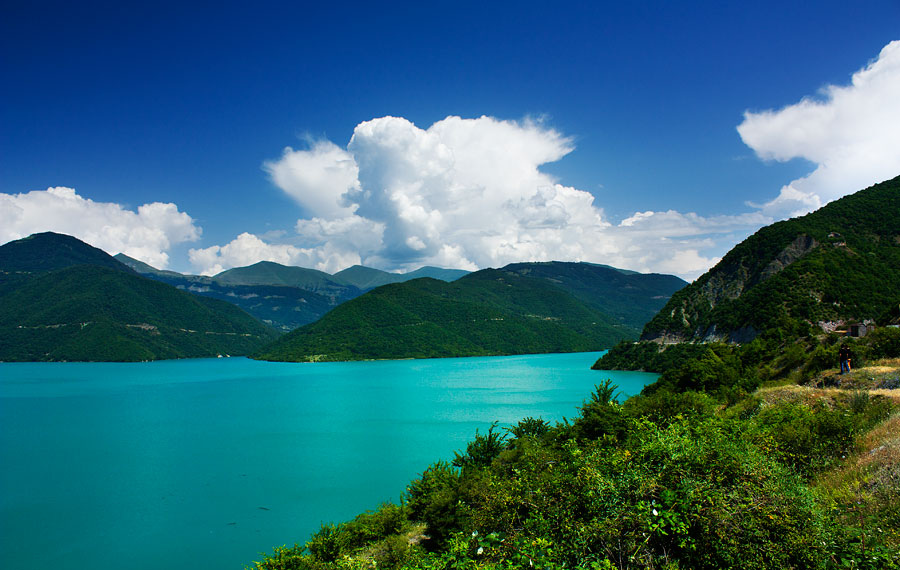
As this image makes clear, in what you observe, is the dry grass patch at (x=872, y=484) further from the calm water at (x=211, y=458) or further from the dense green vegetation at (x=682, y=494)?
the calm water at (x=211, y=458)

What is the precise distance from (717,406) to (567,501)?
21.7m

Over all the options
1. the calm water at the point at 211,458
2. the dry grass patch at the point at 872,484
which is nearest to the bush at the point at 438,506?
the calm water at the point at 211,458

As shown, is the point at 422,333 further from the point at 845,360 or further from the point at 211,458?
the point at 845,360

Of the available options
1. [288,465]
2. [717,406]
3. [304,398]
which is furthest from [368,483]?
[304,398]

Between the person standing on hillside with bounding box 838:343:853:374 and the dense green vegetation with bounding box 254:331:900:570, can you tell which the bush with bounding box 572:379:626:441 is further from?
the person standing on hillside with bounding box 838:343:853:374

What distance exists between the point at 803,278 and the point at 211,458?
7705 centimetres

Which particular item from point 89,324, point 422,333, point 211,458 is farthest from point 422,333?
point 211,458

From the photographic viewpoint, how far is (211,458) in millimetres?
36719

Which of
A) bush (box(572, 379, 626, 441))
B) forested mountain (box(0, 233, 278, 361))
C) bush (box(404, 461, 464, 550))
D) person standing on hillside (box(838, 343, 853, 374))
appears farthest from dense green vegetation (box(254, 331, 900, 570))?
forested mountain (box(0, 233, 278, 361))

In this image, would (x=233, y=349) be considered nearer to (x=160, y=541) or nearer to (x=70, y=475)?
(x=70, y=475)

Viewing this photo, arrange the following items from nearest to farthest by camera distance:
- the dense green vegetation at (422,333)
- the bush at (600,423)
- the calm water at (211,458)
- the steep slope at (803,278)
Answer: the calm water at (211,458) < the bush at (600,423) < the steep slope at (803,278) < the dense green vegetation at (422,333)

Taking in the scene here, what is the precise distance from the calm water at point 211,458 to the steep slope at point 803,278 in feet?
60.3

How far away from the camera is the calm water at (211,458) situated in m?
22.2

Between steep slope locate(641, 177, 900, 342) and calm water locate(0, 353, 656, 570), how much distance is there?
18392mm
